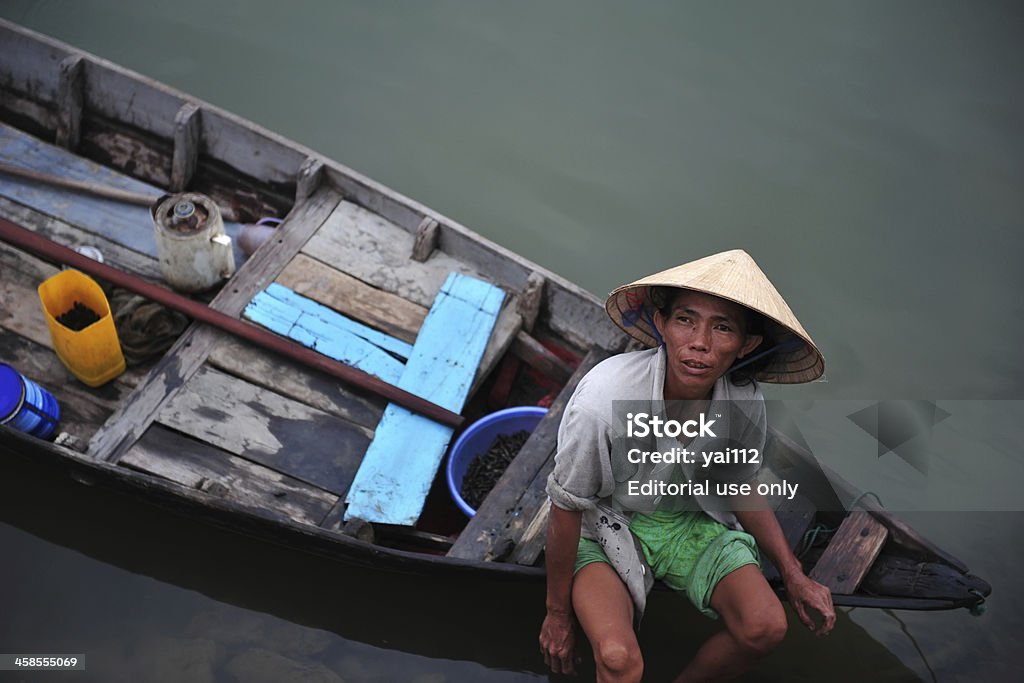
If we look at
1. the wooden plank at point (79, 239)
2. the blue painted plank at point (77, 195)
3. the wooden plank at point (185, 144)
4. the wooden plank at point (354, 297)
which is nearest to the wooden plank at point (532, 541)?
the wooden plank at point (354, 297)

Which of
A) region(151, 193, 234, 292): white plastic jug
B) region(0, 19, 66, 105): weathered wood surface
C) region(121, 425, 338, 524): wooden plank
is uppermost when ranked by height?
region(0, 19, 66, 105): weathered wood surface

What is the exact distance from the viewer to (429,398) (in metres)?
3.79

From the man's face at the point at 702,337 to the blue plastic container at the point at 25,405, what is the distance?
2512 millimetres

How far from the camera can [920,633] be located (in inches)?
156

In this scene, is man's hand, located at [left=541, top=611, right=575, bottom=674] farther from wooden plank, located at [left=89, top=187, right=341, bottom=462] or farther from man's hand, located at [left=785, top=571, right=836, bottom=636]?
wooden plank, located at [left=89, top=187, right=341, bottom=462]

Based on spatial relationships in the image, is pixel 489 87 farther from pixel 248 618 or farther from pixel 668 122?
pixel 248 618

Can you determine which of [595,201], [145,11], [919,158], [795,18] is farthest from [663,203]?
[145,11]

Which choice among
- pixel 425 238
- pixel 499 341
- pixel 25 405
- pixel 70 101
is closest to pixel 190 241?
pixel 25 405

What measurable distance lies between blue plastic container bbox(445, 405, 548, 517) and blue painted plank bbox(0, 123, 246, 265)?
153cm

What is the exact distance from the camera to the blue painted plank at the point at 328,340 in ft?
12.7

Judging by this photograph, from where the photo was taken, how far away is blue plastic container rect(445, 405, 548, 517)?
3.80 metres

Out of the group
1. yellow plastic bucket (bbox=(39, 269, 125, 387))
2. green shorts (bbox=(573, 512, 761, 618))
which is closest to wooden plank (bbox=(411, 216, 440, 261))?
yellow plastic bucket (bbox=(39, 269, 125, 387))

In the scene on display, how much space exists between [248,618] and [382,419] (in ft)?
3.27

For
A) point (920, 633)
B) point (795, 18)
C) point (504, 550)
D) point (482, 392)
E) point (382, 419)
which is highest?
point (795, 18)
